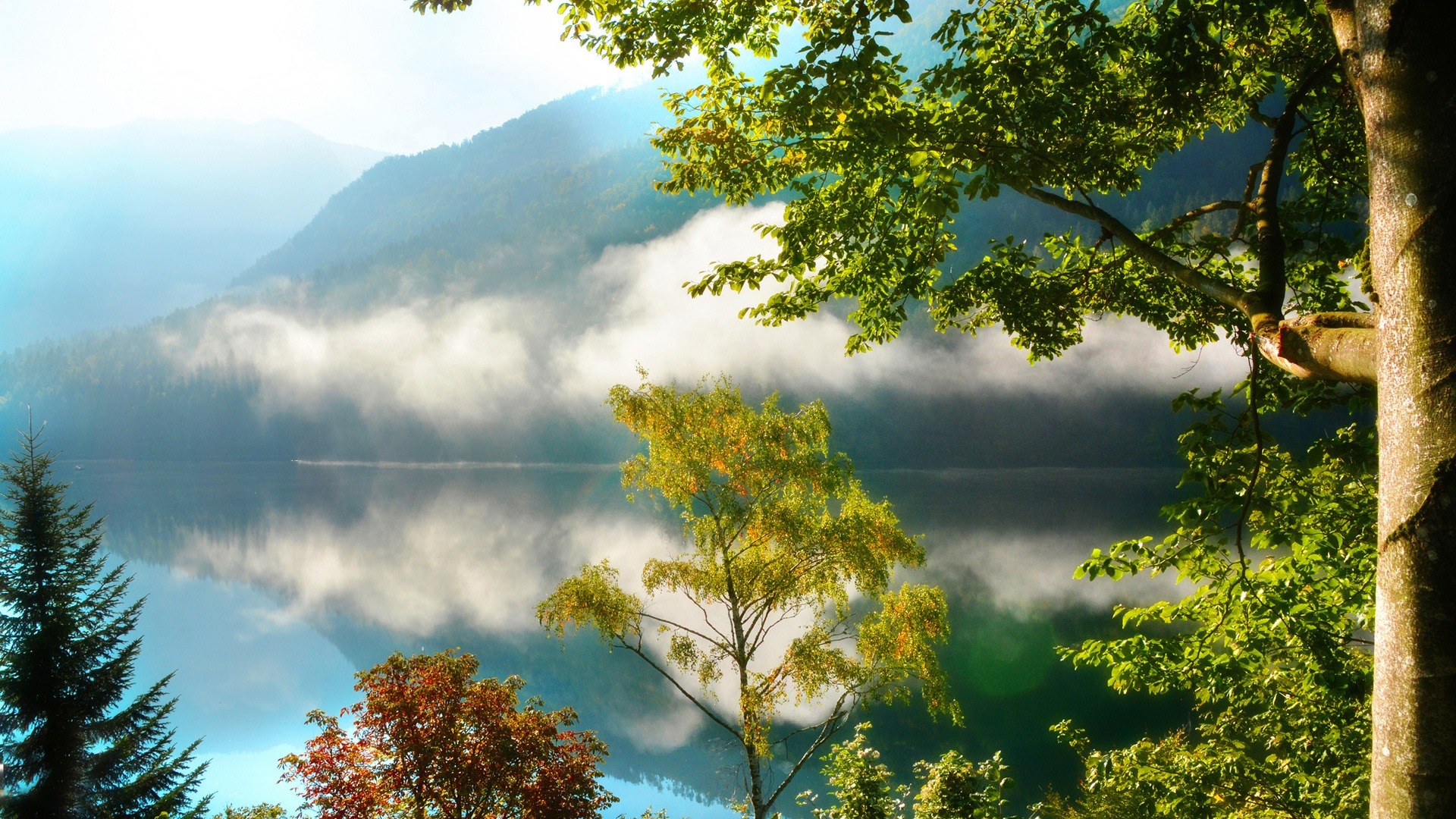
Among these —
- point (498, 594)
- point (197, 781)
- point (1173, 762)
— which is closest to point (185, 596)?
point (498, 594)

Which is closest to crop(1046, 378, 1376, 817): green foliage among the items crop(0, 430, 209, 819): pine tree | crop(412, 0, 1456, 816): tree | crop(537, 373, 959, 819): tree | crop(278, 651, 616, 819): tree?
crop(412, 0, 1456, 816): tree

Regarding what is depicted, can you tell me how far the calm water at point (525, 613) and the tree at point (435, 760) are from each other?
18028 mm

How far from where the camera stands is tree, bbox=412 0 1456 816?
1.25 m

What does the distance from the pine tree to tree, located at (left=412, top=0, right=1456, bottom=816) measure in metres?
12.9

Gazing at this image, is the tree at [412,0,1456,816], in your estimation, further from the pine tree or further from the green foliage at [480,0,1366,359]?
the pine tree

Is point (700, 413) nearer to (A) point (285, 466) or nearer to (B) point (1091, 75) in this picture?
(B) point (1091, 75)

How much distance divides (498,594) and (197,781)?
36.2 meters

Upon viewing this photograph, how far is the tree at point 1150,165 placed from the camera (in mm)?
1252

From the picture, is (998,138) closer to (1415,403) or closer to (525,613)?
(1415,403)

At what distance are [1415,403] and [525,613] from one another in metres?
47.6

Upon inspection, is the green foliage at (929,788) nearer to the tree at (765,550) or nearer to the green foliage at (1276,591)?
the tree at (765,550)

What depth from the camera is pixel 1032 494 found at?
9931cm

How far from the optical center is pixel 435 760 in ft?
21.9

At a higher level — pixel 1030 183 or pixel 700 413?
pixel 700 413
